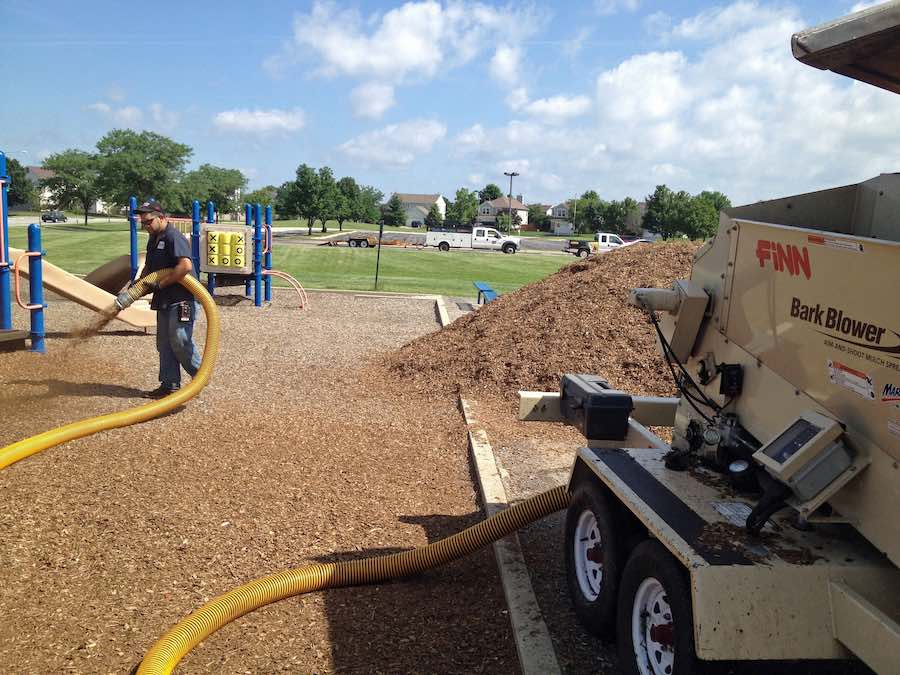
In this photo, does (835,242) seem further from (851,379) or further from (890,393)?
(890,393)

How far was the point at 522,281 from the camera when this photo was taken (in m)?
30.7

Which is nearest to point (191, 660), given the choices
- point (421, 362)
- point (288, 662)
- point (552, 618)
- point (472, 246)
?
point (288, 662)

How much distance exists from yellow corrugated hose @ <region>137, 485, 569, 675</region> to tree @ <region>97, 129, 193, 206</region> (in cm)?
7027

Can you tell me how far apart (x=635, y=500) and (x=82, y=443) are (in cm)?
492

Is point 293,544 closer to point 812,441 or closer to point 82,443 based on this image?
point 82,443

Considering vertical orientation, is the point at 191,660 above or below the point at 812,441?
below

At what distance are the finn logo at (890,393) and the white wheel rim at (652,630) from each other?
1.11 meters

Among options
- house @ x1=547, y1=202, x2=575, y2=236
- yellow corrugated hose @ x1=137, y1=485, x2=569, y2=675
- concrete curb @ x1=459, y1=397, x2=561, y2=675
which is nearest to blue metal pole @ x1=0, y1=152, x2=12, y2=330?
concrete curb @ x1=459, y1=397, x2=561, y2=675

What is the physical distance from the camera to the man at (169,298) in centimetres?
793

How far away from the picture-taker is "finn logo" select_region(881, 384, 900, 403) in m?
2.58

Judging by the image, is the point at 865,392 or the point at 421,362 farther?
the point at 421,362

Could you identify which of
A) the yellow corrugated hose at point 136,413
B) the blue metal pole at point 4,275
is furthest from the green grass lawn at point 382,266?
the yellow corrugated hose at point 136,413

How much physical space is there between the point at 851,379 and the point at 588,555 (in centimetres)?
185

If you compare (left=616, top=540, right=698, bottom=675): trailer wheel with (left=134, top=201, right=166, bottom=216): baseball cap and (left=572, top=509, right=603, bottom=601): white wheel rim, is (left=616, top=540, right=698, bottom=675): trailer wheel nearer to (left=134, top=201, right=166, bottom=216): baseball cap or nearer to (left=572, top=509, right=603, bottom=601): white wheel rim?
(left=572, top=509, right=603, bottom=601): white wheel rim
